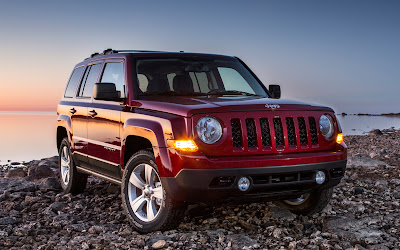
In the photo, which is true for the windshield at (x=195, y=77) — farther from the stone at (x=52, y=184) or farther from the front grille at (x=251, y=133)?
the stone at (x=52, y=184)

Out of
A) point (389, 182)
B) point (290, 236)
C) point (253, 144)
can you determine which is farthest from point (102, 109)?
point (389, 182)

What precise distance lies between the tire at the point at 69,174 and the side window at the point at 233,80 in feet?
8.68

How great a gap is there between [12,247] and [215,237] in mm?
2112

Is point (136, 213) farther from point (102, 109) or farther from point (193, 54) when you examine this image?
point (193, 54)

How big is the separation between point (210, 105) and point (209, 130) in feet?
0.89

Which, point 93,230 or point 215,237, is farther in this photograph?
point 93,230

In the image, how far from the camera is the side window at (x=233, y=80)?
20.9 ft

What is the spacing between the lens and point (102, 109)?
6312 mm

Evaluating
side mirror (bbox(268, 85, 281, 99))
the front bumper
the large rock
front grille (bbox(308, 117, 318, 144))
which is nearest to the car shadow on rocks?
the front bumper

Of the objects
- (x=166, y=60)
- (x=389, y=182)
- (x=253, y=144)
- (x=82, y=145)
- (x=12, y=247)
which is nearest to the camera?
(x=253, y=144)

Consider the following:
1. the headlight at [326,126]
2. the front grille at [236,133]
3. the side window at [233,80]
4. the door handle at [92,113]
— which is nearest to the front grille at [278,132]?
the front grille at [236,133]

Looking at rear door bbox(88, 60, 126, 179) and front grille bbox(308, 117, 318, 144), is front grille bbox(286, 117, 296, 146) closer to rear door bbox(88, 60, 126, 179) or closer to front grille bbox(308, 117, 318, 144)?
front grille bbox(308, 117, 318, 144)

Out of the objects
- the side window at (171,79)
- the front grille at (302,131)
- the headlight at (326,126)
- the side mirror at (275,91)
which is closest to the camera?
the front grille at (302,131)

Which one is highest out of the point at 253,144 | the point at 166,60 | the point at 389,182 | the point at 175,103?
the point at 166,60
